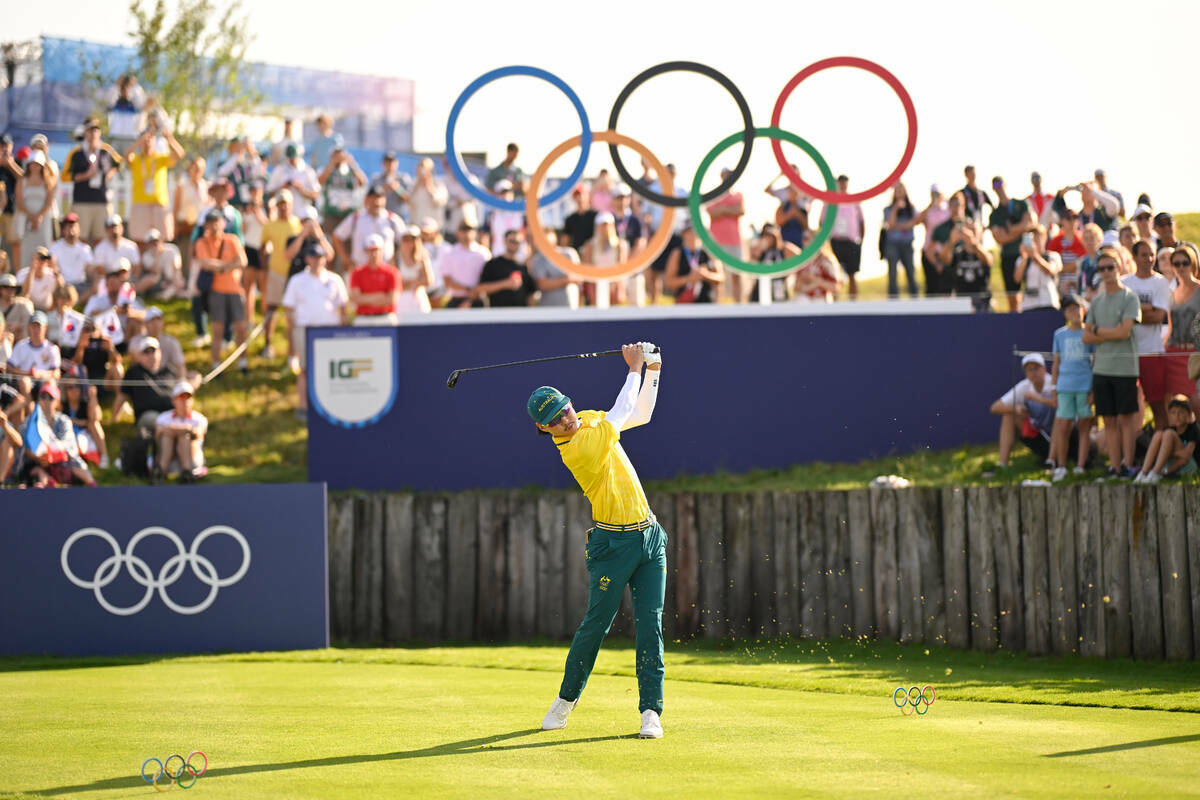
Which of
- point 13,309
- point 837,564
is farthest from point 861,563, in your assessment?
point 13,309

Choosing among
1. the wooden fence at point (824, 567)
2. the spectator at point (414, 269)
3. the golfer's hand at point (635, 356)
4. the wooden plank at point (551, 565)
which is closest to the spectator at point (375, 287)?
the spectator at point (414, 269)

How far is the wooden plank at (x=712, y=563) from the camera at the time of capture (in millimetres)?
15602

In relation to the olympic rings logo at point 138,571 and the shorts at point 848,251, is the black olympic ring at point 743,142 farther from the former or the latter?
the olympic rings logo at point 138,571

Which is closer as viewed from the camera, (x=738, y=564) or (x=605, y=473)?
(x=605, y=473)

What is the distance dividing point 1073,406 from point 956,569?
6.75 feet

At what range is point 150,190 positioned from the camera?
21.8m

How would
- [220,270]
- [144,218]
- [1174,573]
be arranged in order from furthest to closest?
1. [144,218]
2. [220,270]
3. [1174,573]

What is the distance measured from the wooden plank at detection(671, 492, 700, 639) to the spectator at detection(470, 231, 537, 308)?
4.52 meters

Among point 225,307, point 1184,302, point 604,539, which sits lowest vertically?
point 604,539

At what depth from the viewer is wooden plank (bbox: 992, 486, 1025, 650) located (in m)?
13.6

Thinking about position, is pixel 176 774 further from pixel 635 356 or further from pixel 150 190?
pixel 150 190

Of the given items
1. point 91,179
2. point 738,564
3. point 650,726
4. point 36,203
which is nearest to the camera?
point 650,726

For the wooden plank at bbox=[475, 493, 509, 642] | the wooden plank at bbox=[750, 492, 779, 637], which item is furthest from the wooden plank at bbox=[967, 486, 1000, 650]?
the wooden plank at bbox=[475, 493, 509, 642]

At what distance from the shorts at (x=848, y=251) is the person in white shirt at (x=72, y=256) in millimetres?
10433
